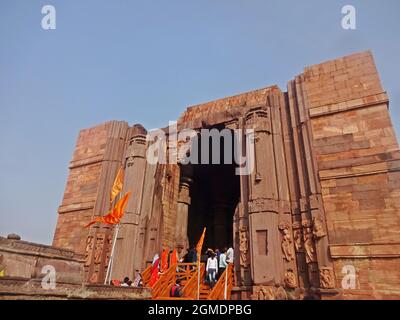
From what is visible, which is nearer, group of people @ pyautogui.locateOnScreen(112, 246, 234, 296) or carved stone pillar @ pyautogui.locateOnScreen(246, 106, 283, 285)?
carved stone pillar @ pyautogui.locateOnScreen(246, 106, 283, 285)

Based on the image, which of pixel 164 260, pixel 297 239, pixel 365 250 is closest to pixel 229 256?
pixel 297 239

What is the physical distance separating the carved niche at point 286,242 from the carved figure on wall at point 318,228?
37.7 inches

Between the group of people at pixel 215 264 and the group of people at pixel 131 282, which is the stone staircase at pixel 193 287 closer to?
the group of people at pixel 215 264

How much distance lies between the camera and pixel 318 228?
882 cm

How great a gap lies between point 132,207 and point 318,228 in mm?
7764

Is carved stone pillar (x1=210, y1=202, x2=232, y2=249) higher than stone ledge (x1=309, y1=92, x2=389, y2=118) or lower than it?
lower

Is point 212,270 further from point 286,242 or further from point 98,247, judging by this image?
point 98,247

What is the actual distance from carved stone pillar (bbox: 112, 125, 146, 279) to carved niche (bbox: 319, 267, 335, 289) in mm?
7144

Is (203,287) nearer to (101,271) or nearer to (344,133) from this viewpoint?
(101,271)

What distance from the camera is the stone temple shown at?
8289 millimetres

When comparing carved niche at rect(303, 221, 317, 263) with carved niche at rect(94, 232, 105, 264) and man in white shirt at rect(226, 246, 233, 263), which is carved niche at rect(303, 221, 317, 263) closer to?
man in white shirt at rect(226, 246, 233, 263)

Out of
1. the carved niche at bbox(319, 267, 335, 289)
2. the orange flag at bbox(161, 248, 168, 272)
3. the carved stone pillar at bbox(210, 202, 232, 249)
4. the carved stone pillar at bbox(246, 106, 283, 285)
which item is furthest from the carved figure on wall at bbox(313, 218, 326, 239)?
the carved stone pillar at bbox(210, 202, 232, 249)
